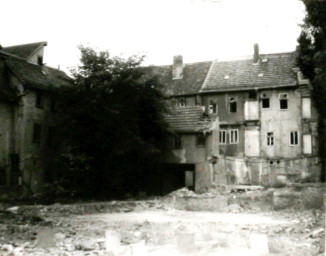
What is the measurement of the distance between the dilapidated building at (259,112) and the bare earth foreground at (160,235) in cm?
1741

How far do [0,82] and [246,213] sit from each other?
1970cm

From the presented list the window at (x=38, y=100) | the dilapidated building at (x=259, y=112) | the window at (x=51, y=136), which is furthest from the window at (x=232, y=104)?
the window at (x=38, y=100)

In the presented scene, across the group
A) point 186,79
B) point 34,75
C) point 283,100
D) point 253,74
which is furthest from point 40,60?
point 283,100

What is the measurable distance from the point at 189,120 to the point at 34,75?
41.1 ft

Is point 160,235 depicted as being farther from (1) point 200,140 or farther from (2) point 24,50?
(2) point 24,50

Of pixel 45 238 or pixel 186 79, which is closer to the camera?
pixel 45 238

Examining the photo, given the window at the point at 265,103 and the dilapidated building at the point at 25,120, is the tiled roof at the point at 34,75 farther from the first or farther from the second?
the window at the point at 265,103

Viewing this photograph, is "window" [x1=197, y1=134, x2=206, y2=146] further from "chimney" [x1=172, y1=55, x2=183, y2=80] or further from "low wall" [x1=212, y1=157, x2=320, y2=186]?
"chimney" [x1=172, y1=55, x2=183, y2=80]

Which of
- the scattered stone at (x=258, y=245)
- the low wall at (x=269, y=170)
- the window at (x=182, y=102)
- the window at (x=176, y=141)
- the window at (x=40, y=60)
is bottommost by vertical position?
the scattered stone at (x=258, y=245)

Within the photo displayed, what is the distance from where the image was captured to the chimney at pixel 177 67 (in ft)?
148

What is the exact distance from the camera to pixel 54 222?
16094 millimetres

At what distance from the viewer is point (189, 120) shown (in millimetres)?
32656

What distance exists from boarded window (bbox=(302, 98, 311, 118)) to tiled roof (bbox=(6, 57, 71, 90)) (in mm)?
21735

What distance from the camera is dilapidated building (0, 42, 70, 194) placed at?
91.1 ft
